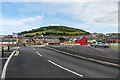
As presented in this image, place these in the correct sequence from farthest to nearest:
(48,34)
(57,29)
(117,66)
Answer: (57,29) → (48,34) → (117,66)

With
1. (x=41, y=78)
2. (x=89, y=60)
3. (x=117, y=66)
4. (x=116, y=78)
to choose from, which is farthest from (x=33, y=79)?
(x=89, y=60)

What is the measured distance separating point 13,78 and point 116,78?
17.3 feet

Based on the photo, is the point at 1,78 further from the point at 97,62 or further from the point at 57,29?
the point at 57,29

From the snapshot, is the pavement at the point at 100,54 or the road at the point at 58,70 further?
the pavement at the point at 100,54

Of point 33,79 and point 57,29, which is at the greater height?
point 57,29

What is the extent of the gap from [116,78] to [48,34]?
169 m

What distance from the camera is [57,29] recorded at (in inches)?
7446

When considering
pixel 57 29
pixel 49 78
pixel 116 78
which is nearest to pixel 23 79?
pixel 49 78

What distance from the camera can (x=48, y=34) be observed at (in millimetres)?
173375

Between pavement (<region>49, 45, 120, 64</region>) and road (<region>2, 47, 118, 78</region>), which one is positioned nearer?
road (<region>2, 47, 118, 78</region>)

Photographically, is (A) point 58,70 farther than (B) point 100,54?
No

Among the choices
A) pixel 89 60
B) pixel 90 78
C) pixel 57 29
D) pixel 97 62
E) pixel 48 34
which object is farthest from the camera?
pixel 57 29

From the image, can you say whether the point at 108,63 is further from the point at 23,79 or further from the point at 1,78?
the point at 1,78

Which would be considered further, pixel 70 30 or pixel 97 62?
pixel 70 30
